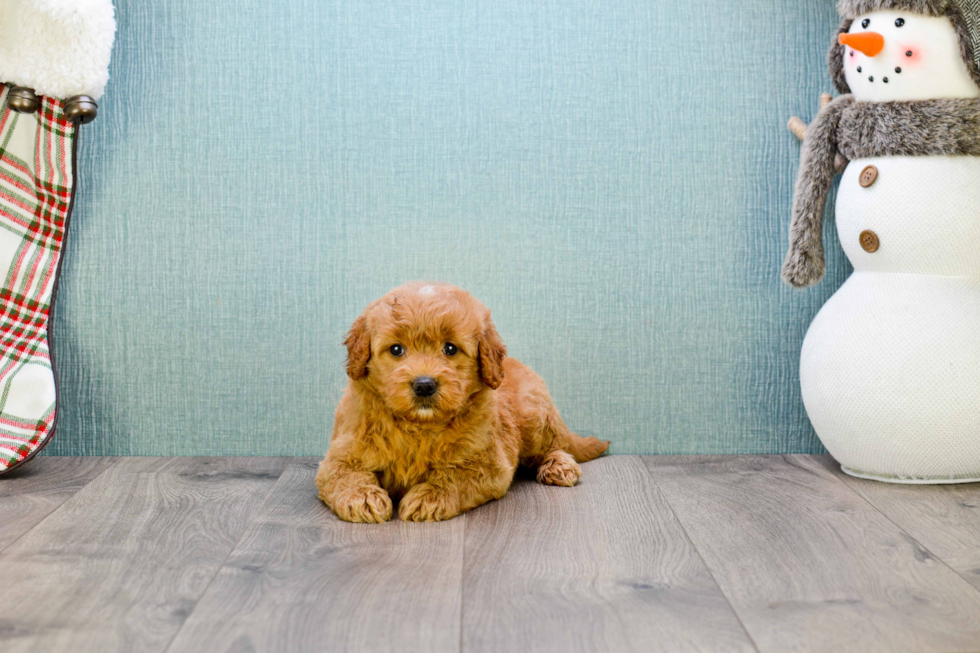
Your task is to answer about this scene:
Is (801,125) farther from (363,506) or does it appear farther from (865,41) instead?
(363,506)

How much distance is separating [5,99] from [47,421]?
2.42 feet

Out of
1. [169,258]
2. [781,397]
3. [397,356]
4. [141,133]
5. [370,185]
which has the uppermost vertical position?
[141,133]

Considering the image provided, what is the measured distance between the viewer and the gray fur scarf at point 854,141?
1749 mm

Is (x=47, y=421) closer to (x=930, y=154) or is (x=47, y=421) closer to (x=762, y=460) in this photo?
(x=762, y=460)

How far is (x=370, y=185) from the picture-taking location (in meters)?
2.07

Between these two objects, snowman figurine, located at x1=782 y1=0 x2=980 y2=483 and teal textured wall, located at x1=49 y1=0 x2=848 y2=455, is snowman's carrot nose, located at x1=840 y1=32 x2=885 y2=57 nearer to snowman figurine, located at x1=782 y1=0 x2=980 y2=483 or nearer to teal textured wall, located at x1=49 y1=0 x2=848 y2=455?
snowman figurine, located at x1=782 y1=0 x2=980 y2=483

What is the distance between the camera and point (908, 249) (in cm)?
182

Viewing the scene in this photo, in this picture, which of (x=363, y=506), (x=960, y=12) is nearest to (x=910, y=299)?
(x=960, y=12)

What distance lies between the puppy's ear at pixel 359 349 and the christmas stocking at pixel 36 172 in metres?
0.80

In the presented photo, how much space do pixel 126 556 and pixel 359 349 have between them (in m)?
0.54

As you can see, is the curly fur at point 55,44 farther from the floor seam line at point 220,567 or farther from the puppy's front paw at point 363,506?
the puppy's front paw at point 363,506

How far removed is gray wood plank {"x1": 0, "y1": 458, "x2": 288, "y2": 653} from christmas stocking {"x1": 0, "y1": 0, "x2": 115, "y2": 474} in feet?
0.82

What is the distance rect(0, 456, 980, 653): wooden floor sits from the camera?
1134mm

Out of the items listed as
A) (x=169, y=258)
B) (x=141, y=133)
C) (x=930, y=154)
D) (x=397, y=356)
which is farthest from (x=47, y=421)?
(x=930, y=154)
